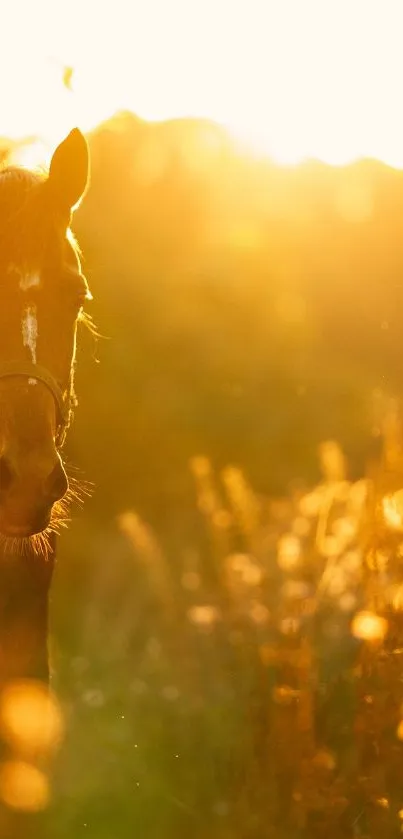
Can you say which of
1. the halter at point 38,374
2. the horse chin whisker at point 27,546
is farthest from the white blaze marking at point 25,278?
the horse chin whisker at point 27,546

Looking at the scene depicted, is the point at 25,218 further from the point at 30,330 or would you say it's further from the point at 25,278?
the point at 30,330

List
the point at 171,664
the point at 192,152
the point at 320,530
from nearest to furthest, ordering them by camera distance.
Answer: the point at 320,530
the point at 171,664
the point at 192,152

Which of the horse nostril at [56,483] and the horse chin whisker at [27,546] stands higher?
the horse chin whisker at [27,546]

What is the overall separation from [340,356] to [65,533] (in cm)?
576

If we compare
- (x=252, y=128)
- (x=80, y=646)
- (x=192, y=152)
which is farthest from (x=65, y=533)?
(x=192, y=152)

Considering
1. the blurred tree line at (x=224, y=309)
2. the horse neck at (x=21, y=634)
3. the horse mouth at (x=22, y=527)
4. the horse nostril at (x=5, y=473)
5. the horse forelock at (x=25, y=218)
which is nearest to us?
the horse nostril at (x=5, y=473)

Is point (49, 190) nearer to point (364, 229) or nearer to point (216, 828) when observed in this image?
point (216, 828)

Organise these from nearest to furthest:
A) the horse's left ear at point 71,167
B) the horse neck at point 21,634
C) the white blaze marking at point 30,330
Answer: the white blaze marking at point 30,330
the horse neck at point 21,634
the horse's left ear at point 71,167

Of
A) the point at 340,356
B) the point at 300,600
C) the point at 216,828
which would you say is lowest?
the point at 216,828

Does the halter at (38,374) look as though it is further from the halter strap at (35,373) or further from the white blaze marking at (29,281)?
the white blaze marking at (29,281)

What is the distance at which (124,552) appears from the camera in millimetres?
10430

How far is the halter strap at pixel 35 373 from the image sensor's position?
356 centimetres

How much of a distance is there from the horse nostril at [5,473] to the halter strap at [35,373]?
1.13ft

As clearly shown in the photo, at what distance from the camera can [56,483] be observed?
342cm
